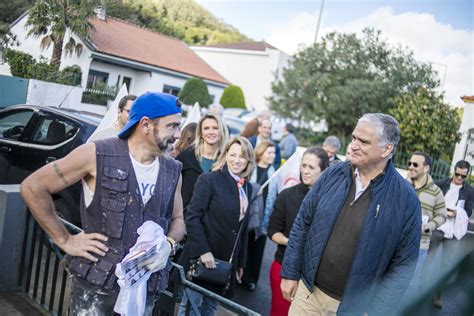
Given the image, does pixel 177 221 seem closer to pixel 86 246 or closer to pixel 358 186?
pixel 86 246

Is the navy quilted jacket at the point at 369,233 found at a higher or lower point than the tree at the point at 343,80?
lower

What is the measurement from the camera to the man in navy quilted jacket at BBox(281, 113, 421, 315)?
114 inches

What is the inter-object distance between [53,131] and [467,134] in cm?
451

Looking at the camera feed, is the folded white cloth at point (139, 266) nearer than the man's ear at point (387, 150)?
Yes

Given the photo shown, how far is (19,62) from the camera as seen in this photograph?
405cm

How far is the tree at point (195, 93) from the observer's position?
5828 mm

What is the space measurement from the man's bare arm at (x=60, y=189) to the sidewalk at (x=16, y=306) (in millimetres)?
2031

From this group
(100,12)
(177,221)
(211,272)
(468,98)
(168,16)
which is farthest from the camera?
(468,98)

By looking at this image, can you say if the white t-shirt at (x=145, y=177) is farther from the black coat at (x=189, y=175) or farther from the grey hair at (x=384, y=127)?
the black coat at (x=189, y=175)

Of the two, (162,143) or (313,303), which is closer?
(162,143)

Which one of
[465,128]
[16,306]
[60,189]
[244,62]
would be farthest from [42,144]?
A: [244,62]

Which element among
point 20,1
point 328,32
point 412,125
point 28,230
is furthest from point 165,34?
point 328,32

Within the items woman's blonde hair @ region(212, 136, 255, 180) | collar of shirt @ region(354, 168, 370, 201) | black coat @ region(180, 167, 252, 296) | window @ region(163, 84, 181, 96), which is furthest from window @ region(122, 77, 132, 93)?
collar of shirt @ region(354, 168, 370, 201)

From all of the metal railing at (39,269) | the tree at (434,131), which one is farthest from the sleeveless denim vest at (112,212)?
the tree at (434,131)
